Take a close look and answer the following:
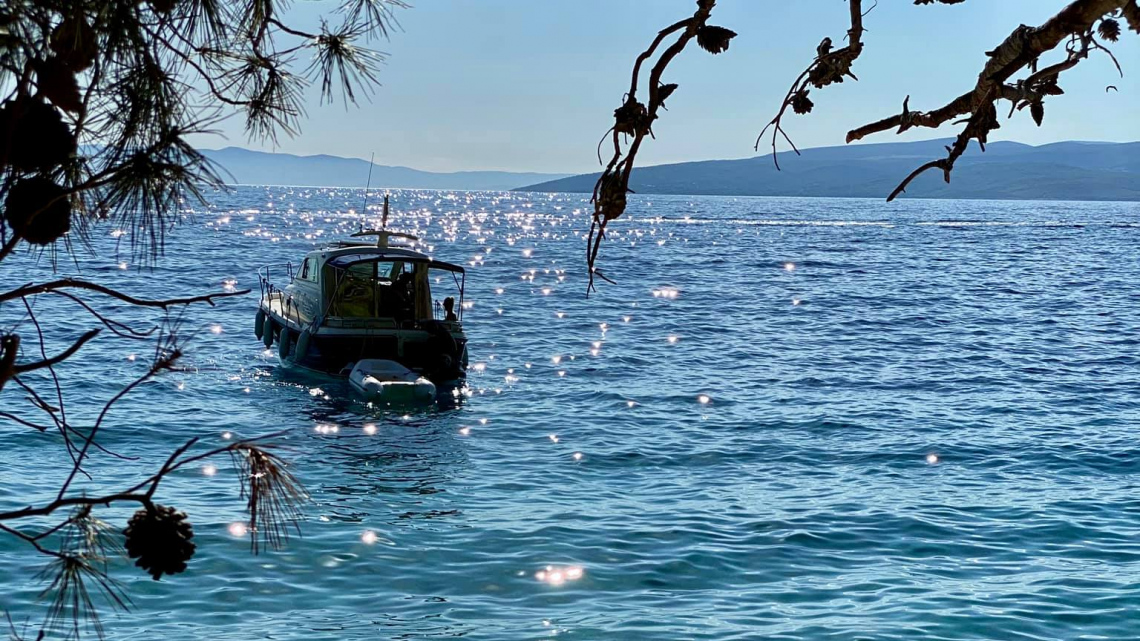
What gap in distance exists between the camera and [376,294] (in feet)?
98.6

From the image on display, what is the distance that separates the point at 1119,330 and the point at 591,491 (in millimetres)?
36070

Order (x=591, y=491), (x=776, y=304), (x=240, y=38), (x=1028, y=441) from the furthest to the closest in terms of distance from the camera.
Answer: (x=776, y=304), (x=1028, y=441), (x=591, y=491), (x=240, y=38)

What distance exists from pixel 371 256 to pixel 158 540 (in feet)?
85.6

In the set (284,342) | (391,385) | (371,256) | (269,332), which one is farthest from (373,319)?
(269,332)

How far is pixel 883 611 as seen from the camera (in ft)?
Result: 46.6

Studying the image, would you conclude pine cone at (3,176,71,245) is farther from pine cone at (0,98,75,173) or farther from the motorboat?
the motorboat

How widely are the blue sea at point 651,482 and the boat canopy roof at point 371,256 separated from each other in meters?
3.32

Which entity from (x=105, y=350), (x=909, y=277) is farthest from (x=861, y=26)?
(x=909, y=277)

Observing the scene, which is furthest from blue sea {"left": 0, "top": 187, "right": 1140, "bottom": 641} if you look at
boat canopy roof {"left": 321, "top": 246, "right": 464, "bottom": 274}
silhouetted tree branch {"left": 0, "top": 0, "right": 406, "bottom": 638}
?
boat canopy roof {"left": 321, "top": 246, "right": 464, "bottom": 274}

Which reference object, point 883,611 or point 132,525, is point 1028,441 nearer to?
point 883,611

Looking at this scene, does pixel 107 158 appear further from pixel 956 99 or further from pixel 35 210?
pixel 956 99

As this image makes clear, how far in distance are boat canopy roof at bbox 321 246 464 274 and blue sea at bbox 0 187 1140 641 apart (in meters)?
3.32

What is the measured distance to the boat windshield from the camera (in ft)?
98.8

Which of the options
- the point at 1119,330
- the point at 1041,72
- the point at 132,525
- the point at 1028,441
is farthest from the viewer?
the point at 1119,330
